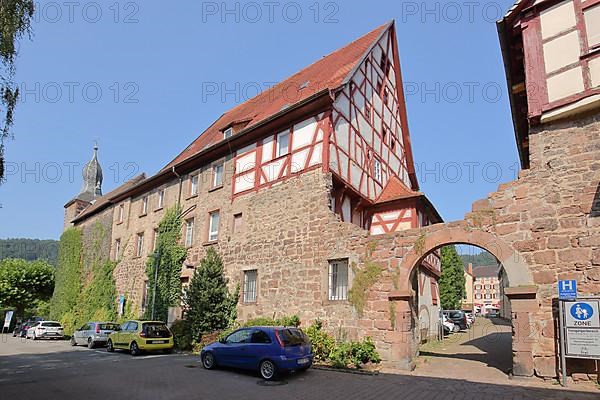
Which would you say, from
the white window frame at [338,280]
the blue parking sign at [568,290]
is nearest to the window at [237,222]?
the white window frame at [338,280]

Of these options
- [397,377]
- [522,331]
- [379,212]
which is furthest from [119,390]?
[379,212]

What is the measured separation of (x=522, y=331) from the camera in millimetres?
10766

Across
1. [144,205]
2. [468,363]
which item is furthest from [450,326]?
[144,205]

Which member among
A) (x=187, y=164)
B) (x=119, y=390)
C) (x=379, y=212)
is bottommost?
(x=119, y=390)

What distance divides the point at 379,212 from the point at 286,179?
15.7 ft

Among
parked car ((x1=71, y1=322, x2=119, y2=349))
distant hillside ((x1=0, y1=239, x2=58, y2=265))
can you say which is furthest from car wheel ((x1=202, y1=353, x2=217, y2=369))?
distant hillside ((x1=0, y1=239, x2=58, y2=265))

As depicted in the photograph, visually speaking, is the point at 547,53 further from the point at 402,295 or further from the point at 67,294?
the point at 67,294

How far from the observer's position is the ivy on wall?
2212 cm

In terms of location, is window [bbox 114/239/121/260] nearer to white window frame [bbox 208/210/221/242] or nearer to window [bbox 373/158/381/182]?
white window frame [bbox 208/210/221/242]

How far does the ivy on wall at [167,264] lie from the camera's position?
72.6 feet

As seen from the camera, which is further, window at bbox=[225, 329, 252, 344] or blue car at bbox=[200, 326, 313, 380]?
window at bbox=[225, 329, 252, 344]

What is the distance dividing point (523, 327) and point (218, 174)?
606 inches

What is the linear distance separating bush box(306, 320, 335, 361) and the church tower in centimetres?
3323

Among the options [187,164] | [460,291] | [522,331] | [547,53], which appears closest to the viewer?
[522,331]
